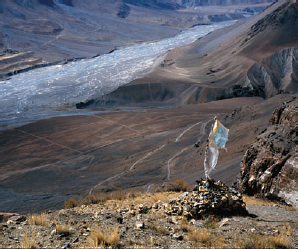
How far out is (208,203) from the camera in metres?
8.45

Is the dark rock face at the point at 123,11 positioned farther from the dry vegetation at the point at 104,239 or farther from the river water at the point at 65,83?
the dry vegetation at the point at 104,239

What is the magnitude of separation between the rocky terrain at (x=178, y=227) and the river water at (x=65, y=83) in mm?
31793

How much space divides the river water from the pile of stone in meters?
31.8

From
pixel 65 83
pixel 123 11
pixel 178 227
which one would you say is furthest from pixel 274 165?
pixel 123 11

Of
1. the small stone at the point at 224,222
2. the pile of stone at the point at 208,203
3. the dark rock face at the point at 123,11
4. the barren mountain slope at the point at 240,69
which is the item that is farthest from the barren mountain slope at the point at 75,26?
the small stone at the point at 224,222

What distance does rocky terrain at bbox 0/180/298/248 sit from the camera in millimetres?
5953

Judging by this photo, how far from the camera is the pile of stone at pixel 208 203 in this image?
8.40 meters

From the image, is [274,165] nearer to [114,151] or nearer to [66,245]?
[66,245]

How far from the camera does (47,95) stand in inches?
1959

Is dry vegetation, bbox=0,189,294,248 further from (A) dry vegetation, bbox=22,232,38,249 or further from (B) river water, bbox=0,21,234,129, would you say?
(B) river water, bbox=0,21,234,129

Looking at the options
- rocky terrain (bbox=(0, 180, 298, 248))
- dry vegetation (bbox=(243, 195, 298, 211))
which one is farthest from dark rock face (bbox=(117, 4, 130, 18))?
rocky terrain (bbox=(0, 180, 298, 248))

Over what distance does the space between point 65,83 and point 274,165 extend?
4753 centimetres

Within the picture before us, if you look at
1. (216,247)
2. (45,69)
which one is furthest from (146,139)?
(45,69)

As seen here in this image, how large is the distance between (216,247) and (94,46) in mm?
82805
